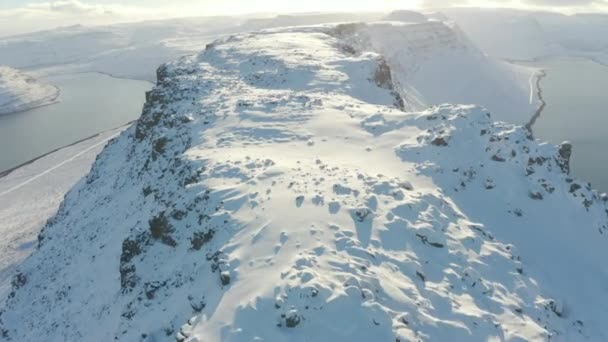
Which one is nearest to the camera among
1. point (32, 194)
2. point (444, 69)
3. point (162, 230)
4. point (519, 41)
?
point (162, 230)

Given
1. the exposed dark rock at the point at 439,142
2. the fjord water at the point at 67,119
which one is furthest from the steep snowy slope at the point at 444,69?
the fjord water at the point at 67,119

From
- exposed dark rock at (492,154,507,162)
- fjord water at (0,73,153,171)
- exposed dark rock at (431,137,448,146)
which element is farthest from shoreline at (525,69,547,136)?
fjord water at (0,73,153,171)

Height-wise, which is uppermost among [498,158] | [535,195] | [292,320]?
[498,158]

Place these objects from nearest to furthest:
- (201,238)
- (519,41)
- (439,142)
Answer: (201,238), (439,142), (519,41)

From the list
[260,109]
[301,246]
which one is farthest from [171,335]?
[260,109]

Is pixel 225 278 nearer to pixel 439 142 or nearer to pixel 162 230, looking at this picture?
pixel 162 230

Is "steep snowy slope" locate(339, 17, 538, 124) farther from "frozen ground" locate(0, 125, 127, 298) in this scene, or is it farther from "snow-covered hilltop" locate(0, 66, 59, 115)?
"snow-covered hilltop" locate(0, 66, 59, 115)

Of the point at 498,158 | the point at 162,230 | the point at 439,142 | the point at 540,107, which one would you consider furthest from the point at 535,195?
the point at 540,107

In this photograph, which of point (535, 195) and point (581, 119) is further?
point (581, 119)
